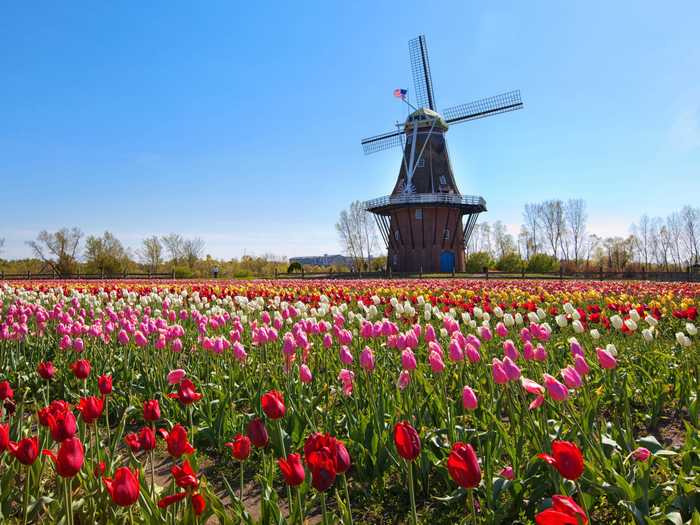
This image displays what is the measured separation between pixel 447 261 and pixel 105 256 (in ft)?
101

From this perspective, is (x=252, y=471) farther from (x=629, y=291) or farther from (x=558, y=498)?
(x=629, y=291)

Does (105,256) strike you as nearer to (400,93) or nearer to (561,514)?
(400,93)

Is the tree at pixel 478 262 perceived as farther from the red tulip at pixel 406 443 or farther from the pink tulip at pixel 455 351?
the red tulip at pixel 406 443

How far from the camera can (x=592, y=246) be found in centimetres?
6756

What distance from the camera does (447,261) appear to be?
120ft

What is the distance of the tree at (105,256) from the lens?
138ft

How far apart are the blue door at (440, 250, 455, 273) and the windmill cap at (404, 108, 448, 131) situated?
10452 millimetres

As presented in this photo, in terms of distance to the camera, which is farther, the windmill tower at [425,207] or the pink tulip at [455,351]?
the windmill tower at [425,207]

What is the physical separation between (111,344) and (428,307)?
3.81m

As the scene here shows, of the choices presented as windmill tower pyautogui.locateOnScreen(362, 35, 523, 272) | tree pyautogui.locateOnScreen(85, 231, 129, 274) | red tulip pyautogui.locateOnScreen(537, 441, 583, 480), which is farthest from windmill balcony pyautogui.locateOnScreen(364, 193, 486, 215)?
red tulip pyautogui.locateOnScreen(537, 441, 583, 480)

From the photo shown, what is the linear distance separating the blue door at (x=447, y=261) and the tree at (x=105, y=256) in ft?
95.5

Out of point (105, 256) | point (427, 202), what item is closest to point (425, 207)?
point (427, 202)

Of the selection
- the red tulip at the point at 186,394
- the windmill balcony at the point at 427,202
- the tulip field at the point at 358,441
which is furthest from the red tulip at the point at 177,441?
the windmill balcony at the point at 427,202

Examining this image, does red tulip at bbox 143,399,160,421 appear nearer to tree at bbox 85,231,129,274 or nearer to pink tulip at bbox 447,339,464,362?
pink tulip at bbox 447,339,464,362
